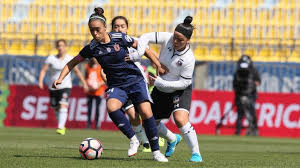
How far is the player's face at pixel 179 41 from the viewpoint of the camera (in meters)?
9.23

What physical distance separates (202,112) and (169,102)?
10586 millimetres

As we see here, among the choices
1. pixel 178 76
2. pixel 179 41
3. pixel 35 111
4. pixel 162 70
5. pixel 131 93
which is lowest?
pixel 35 111

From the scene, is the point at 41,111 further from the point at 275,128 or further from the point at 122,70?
the point at 122,70

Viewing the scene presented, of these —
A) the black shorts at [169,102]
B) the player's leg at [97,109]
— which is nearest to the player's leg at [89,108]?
the player's leg at [97,109]

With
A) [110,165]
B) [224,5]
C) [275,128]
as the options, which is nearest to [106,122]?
[275,128]

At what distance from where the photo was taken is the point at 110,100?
906 cm

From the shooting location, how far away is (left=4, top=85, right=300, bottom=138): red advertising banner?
20.2 metres

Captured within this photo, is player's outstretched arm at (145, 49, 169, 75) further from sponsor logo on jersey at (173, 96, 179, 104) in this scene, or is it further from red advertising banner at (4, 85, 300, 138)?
red advertising banner at (4, 85, 300, 138)

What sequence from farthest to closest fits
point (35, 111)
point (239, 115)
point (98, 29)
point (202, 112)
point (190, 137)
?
point (35, 111) < point (202, 112) < point (239, 115) < point (190, 137) < point (98, 29)

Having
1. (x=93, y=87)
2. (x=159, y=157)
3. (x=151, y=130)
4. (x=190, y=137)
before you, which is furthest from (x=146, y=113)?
(x=93, y=87)

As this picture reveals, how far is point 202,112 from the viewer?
66.8 feet

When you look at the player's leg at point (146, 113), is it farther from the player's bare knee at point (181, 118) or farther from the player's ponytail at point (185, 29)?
the player's ponytail at point (185, 29)

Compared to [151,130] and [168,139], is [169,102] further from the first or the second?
[151,130]

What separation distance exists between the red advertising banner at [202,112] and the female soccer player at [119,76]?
1090cm
